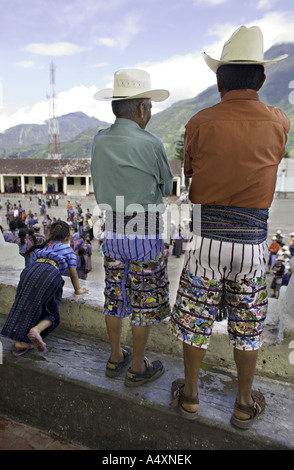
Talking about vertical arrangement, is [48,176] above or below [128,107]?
below

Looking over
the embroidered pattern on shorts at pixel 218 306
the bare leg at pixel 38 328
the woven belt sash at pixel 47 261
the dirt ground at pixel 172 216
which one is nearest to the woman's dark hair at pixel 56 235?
the woven belt sash at pixel 47 261

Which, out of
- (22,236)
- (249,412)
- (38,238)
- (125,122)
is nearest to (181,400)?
(249,412)

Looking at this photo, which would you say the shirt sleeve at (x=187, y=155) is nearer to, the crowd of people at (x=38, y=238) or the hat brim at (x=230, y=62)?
the hat brim at (x=230, y=62)

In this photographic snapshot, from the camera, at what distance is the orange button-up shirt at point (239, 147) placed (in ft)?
4.46

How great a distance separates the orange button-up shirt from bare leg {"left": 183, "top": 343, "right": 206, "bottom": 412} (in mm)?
701

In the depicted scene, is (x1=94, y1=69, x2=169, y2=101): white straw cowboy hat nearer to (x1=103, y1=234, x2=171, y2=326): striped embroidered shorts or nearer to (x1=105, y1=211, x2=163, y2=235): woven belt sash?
(x1=105, y1=211, x2=163, y2=235): woven belt sash

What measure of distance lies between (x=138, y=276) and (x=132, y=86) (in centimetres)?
99

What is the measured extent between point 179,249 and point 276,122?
1361cm

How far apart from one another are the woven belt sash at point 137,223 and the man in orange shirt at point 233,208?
10.6 inches

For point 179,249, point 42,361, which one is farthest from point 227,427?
point 179,249

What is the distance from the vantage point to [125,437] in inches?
72.1

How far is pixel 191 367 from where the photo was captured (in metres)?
1.63

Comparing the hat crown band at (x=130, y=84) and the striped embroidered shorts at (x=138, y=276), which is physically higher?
the hat crown band at (x=130, y=84)

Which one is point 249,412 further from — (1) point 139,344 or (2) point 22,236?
(2) point 22,236
